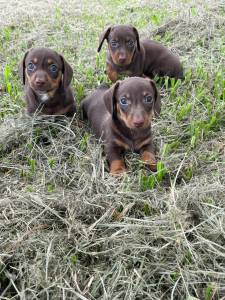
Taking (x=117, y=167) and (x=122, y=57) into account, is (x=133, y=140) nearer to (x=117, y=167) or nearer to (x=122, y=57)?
(x=117, y=167)

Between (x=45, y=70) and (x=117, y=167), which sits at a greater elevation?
(x=45, y=70)

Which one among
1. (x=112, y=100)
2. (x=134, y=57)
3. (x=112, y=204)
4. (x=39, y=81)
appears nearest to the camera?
(x=112, y=204)

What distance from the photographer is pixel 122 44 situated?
20.1ft

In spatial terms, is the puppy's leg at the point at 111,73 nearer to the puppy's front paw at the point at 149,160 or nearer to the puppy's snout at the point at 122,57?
the puppy's snout at the point at 122,57

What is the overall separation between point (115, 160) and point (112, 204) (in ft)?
2.44

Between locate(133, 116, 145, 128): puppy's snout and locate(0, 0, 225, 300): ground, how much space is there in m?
0.42

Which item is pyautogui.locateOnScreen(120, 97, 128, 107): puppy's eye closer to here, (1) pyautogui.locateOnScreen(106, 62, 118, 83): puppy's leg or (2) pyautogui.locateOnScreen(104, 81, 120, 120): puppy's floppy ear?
(2) pyautogui.locateOnScreen(104, 81, 120, 120): puppy's floppy ear

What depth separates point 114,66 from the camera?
6277mm

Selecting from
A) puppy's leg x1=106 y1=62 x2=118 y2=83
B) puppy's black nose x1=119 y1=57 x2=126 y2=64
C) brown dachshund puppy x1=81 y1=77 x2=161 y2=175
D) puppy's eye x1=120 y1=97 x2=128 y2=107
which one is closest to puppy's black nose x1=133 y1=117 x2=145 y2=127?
brown dachshund puppy x1=81 y1=77 x2=161 y2=175

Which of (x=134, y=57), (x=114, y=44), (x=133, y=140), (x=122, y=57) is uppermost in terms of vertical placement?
(x=114, y=44)

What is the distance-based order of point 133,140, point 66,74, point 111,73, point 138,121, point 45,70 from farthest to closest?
point 111,73
point 66,74
point 45,70
point 133,140
point 138,121

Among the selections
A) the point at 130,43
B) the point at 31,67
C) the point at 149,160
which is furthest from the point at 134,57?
the point at 149,160

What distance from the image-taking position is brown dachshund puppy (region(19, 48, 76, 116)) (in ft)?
16.1

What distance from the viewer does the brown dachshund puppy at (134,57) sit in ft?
20.0
